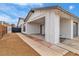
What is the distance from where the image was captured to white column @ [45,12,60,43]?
7234 millimetres

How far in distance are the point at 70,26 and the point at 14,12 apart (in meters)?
5.32

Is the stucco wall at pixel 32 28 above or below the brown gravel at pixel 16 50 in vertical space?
above

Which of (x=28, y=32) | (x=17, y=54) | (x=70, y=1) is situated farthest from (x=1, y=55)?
(x=28, y=32)

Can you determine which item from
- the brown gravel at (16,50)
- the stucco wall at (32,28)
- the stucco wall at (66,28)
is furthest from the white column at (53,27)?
the stucco wall at (32,28)

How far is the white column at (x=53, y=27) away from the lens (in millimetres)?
7234

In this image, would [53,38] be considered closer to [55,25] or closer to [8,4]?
[55,25]

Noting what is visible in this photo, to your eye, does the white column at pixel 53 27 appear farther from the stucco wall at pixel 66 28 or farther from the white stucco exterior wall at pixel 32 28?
the white stucco exterior wall at pixel 32 28

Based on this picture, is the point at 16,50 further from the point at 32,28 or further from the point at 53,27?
the point at 32,28

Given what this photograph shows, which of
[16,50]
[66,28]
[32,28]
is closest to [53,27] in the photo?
[66,28]

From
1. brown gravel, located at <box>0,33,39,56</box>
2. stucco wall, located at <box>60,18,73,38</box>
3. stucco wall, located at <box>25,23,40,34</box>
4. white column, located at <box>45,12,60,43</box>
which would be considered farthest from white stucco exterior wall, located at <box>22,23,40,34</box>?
brown gravel, located at <box>0,33,39,56</box>

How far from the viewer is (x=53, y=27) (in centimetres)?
728

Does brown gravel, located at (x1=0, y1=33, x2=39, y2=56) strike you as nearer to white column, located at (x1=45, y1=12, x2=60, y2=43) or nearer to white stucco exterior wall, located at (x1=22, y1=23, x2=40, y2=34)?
white column, located at (x1=45, y1=12, x2=60, y2=43)

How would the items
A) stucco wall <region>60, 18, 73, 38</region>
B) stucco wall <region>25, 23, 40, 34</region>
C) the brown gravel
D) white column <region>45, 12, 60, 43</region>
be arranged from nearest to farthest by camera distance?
the brown gravel < white column <region>45, 12, 60, 43</region> < stucco wall <region>60, 18, 73, 38</region> < stucco wall <region>25, 23, 40, 34</region>

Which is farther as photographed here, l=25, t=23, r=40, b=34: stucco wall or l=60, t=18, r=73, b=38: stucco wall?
l=25, t=23, r=40, b=34: stucco wall
